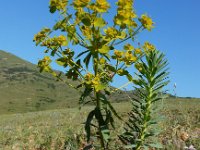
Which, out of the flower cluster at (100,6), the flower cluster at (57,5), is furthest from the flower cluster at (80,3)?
the flower cluster at (57,5)

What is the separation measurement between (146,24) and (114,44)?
577mm

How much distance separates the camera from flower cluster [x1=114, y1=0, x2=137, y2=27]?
17.4 ft

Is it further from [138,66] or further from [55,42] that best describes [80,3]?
[138,66]

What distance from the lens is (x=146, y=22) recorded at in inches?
224

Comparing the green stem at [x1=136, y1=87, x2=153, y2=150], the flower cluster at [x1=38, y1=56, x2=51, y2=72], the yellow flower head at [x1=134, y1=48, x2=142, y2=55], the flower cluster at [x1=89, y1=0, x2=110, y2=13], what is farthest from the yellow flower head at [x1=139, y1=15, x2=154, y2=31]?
the flower cluster at [x1=38, y1=56, x2=51, y2=72]

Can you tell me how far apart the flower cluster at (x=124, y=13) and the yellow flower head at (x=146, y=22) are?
1.10 feet

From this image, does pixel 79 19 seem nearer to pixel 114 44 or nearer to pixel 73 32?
pixel 73 32

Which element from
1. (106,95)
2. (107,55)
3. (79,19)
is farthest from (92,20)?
(106,95)

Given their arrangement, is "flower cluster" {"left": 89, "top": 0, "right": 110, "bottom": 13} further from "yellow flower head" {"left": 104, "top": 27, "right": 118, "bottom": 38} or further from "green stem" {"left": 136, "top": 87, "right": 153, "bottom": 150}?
"green stem" {"left": 136, "top": 87, "right": 153, "bottom": 150}

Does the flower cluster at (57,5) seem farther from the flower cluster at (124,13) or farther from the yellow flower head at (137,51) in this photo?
the yellow flower head at (137,51)

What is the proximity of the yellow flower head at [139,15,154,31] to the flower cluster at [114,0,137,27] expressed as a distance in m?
0.34

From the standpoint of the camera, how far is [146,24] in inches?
224


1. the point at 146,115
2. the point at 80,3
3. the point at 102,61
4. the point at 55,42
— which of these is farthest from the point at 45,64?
the point at 146,115

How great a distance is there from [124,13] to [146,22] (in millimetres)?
501
